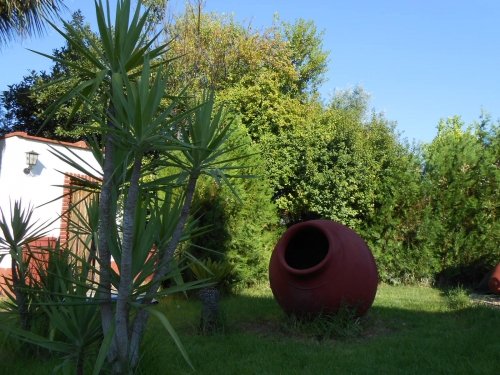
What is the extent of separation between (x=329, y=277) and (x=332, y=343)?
2.50ft

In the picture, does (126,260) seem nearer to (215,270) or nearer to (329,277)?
(329,277)

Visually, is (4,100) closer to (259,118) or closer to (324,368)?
(259,118)

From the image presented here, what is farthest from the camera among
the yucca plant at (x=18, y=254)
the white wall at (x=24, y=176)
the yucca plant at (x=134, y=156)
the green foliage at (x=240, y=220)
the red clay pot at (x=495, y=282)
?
the green foliage at (x=240, y=220)

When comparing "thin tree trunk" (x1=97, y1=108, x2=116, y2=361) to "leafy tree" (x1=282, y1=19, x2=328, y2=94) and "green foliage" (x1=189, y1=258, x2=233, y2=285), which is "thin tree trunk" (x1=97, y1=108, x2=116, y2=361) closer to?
"green foliage" (x1=189, y1=258, x2=233, y2=285)

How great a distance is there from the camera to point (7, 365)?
424cm

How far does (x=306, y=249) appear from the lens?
7.31 m

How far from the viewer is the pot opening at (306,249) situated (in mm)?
7038

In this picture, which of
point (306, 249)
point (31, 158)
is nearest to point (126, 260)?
point (306, 249)

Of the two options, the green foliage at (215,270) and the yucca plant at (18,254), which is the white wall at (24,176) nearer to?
the green foliage at (215,270)

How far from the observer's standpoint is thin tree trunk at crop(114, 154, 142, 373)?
9.52ft

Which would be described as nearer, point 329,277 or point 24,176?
point 329,277

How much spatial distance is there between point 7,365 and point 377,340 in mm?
3930

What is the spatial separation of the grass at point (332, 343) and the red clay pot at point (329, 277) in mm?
224

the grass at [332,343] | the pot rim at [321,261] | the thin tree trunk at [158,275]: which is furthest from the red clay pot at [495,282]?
the thin tree trunk at [158,275]
